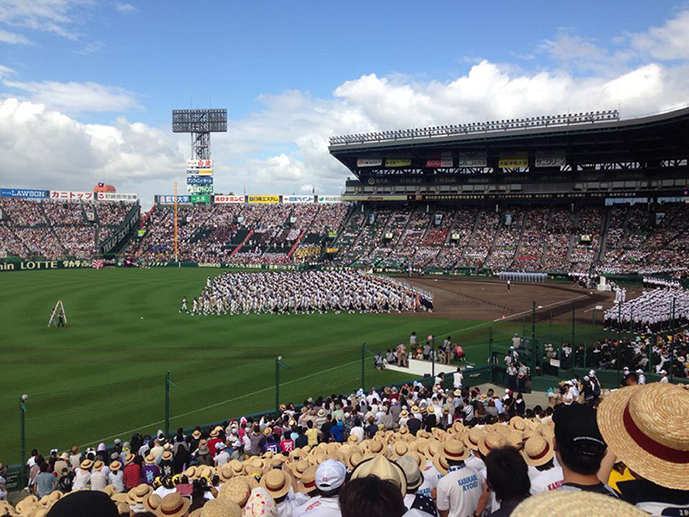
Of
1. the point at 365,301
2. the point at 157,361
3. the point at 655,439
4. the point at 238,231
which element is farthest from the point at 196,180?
the point at 655,439

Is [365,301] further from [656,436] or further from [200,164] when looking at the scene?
[200,164]

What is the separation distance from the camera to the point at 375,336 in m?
25.8

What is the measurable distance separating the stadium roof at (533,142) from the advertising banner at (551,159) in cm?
26

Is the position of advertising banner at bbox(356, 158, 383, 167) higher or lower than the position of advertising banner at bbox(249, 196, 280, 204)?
higher

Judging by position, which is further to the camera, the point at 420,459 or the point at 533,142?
the point at 533,142

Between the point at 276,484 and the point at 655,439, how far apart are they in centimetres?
332

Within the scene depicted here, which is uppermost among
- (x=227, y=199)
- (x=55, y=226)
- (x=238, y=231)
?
(x=227, y=199)

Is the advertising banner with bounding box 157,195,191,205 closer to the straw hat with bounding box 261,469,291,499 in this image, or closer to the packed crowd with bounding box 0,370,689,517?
the packed crowd with bounding box 0,370,689,517

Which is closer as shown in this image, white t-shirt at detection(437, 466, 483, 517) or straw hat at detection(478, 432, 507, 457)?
white t-shirt at detection(437, 466, 483, 517)

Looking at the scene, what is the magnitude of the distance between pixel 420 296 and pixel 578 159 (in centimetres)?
4238

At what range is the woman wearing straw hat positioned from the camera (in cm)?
264

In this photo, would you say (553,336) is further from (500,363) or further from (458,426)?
(458,426)

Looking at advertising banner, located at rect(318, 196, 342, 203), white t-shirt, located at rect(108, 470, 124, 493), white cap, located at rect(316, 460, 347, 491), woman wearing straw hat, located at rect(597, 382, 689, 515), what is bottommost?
white t-shirt, located at rect(108, 470, 124, 493)

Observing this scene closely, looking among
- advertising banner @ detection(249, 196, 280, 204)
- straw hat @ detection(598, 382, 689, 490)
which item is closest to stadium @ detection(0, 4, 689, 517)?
straw hat @ detection(598, 382, 689, 490)
